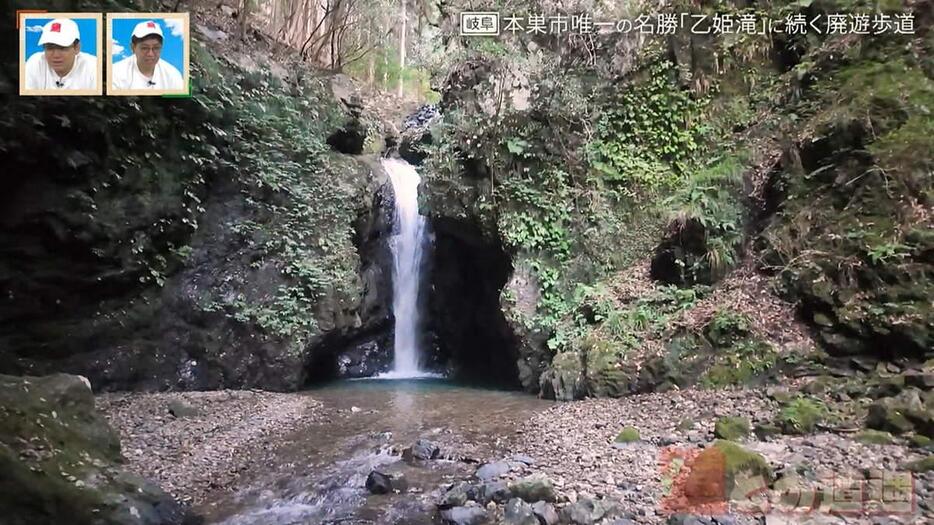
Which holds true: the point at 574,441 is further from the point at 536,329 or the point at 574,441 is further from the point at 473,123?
the point at 473,123

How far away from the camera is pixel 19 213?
7609 millimetres

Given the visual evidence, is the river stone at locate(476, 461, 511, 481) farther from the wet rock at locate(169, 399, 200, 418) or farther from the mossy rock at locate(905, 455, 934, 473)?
the wet rock at locate(169, 399, 200, 418)

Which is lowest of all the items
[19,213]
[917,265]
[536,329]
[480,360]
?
[480,360]

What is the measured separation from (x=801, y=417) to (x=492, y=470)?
10.7 feet

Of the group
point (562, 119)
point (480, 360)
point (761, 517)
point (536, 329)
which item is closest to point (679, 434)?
point (761, 517)

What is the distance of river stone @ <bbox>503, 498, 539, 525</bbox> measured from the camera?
4441 millimetres

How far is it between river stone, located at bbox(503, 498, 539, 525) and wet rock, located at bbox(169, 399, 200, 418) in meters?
4.96

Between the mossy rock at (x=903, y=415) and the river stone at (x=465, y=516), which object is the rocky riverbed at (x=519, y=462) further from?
the mossy rock at (x=903, y=415)

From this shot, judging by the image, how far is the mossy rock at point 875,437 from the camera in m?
5.12

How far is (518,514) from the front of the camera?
4.51m

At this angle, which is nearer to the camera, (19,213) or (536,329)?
(19,213)

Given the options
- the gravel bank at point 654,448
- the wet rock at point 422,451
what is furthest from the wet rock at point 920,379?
the wet rock at point 422,451

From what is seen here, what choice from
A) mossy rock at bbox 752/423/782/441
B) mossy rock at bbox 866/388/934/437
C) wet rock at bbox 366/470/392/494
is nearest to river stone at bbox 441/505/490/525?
wet rock at bbox 366/470/392/494

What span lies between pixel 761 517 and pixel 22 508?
5.04 m
